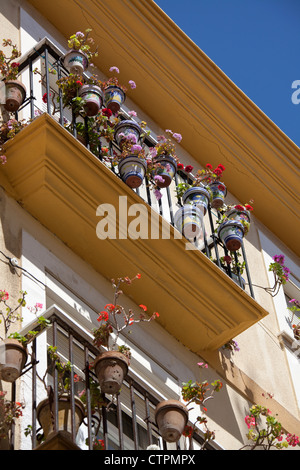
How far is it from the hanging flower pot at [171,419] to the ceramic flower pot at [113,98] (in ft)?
12.1

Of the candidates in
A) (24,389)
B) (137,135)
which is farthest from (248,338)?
(24,389)

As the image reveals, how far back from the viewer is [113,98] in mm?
10844

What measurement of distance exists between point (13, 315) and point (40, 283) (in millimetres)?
619

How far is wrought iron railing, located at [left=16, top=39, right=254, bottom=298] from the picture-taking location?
32.7 ft

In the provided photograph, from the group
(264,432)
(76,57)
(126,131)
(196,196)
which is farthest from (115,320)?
(76,57)

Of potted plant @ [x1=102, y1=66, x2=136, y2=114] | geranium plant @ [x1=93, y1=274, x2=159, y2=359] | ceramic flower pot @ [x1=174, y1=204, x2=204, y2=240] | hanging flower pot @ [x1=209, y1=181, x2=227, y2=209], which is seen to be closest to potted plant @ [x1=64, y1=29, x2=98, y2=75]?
potted plant @ [x1=102, y1=66, x2=136, y2=114]

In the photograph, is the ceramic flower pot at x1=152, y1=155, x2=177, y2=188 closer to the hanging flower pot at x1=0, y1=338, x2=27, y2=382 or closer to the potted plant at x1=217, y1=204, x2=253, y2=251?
the potted plant at x1=217, y1=204, x2=253, y2=251

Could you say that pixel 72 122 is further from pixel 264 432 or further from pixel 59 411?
pixel 59 411

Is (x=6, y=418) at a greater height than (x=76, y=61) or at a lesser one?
lesser

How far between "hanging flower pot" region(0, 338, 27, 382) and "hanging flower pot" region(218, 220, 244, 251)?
3.80 meters

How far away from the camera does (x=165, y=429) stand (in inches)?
307

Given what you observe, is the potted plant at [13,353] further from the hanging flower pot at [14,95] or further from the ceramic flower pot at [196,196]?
the ceramic flower pot at [196,196]

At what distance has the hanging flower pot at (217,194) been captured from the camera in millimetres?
11406

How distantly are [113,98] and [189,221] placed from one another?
4.59 ft
